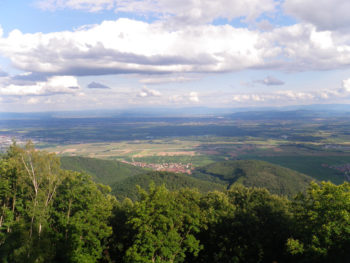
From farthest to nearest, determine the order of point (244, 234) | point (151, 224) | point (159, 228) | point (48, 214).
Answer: point (244, 234)
point (48, 214)
point (159, 228)
point (151, 224)

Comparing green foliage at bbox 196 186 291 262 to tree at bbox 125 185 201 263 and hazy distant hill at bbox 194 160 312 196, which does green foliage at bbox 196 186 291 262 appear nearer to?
tree at bbox 125 185 201 263

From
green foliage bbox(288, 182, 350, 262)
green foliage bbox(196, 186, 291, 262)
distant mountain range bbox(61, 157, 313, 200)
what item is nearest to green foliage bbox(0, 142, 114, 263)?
green foliage bbox(196, 186, 291, 262)

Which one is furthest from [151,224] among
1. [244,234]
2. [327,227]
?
[327,227]

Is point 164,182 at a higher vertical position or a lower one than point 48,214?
lower

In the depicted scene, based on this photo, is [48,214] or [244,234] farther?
[244,234]

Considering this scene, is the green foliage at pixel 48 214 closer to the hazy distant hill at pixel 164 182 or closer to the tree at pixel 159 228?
the tree at pixel 159 228

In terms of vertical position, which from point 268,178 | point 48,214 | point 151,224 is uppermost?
point 151,224

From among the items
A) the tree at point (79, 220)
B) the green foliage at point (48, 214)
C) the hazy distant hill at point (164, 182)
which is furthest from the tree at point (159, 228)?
the hazy distant hill at point (164, 182)

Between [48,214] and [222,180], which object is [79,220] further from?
[222,180]

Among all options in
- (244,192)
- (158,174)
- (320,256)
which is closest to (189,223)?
(320,256)
